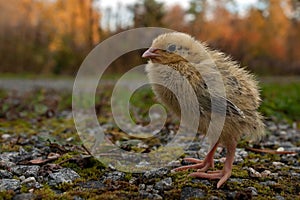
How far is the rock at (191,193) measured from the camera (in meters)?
2.91

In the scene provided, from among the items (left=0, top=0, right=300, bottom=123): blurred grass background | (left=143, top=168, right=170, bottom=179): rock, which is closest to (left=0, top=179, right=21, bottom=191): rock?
(left=143, top=168, right=170, bottom=179): rock

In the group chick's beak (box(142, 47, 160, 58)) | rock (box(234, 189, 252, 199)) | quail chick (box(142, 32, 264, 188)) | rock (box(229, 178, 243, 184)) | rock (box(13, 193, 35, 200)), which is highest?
chick's beak (box(142, 47, 160, 58))

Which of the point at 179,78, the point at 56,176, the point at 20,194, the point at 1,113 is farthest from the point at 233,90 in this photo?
the point at 1,113

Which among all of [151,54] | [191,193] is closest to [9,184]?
[191,193]

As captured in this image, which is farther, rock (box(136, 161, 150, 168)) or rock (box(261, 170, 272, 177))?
rock (box(136, 161, 150, 168))

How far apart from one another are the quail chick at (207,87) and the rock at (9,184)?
137 centimetres

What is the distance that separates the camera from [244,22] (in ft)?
84.1

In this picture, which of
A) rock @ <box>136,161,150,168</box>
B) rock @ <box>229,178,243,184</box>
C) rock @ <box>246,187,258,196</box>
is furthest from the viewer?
rock @ <box>136,161,150,168</box>

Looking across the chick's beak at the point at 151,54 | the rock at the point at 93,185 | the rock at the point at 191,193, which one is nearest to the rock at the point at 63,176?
the rock at the point at 93,185

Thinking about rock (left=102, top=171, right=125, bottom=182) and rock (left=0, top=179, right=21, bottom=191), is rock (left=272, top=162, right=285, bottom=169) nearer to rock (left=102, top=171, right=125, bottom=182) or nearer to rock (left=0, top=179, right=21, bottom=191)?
rock (left=102, top=171, right=125, bottom=182)

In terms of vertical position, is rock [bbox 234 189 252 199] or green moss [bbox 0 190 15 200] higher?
rock [bbox 234 189 252 199]

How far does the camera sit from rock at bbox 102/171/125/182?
10.9 ft

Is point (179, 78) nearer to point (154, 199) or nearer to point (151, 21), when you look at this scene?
point (154, 199)

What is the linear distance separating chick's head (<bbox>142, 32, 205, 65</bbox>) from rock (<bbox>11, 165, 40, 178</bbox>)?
4.50ft
